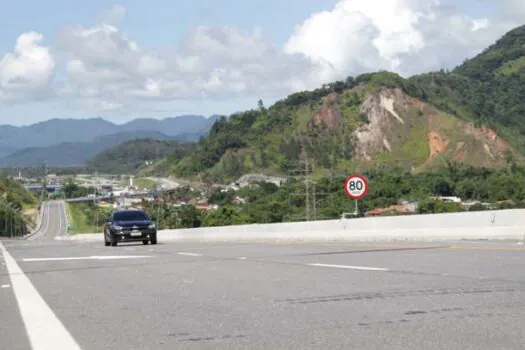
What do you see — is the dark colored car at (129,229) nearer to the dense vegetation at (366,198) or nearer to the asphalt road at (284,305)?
the asphalt road at (284,305)

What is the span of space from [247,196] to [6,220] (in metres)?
45.3

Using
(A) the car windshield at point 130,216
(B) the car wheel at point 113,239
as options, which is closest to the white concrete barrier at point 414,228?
(A) the car windshield at point 130,216

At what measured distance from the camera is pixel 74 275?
16.9 meters

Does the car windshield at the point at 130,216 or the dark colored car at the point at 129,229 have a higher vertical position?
the car windshield at the point at 130,216

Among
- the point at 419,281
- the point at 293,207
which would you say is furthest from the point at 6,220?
the point at 419,281

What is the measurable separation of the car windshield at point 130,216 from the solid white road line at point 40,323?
22.0 meters

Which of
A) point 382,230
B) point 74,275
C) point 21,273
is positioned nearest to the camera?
point 74,275

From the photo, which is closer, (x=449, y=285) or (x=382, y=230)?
(x=449, y=285)

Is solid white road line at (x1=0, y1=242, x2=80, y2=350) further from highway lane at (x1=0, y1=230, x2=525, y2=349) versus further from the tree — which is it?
the tree

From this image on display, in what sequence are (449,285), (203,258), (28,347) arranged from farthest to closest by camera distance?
(203,258), (449,285), (28,347)

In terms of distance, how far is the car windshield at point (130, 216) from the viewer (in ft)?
121

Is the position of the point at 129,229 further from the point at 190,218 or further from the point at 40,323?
the point at 190,218

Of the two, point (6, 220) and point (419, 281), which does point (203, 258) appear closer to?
point (419, 281)

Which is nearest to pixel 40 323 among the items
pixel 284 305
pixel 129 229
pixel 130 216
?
pixel 284 305
